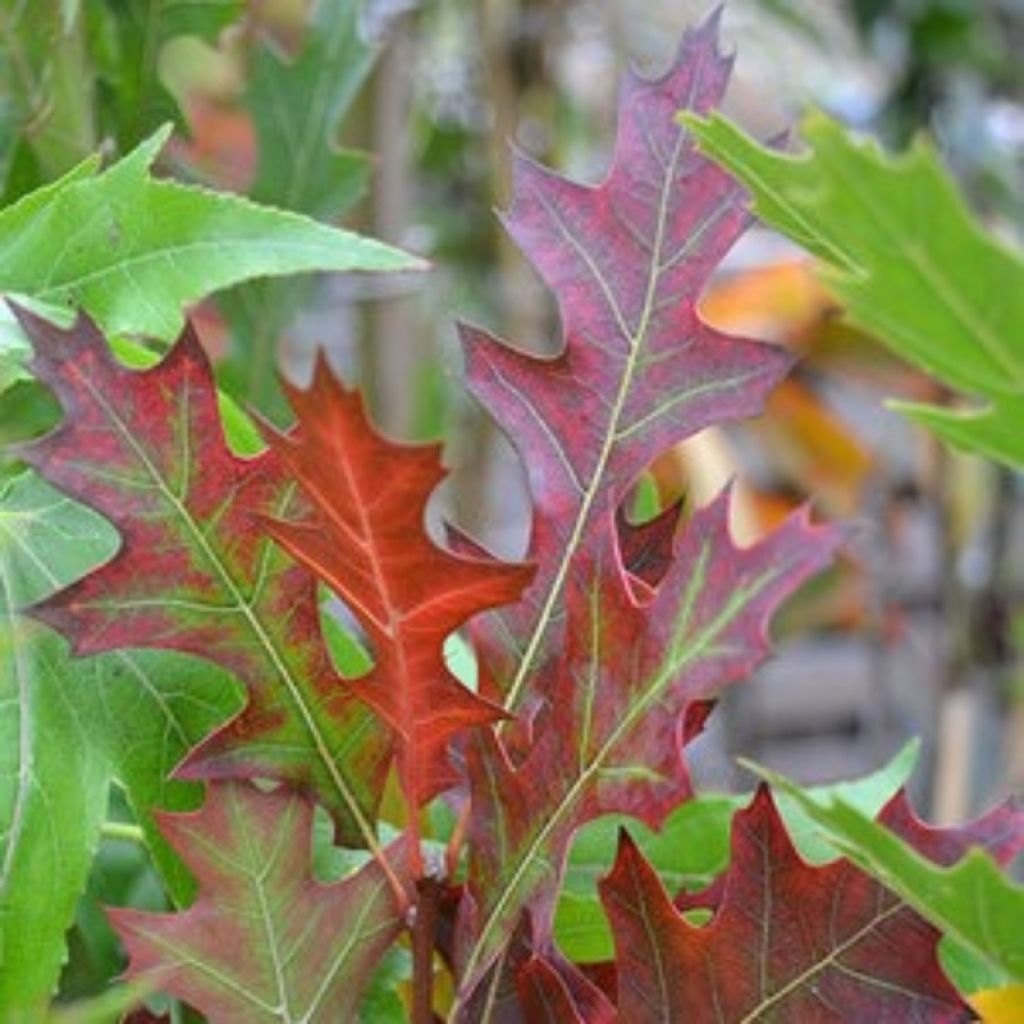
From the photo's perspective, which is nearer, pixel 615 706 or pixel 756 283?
pixel 615 706

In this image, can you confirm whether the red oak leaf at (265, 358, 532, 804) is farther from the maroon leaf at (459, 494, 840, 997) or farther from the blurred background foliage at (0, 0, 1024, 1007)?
the blurred background foliage at (0, 0, 1024, 1007)

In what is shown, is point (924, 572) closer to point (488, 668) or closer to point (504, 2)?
point (504, 2)

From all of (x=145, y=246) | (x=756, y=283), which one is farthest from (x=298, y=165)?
(x=756, y=283)

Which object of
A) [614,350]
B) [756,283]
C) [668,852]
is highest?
[614,350]

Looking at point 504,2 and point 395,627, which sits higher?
point 395,627

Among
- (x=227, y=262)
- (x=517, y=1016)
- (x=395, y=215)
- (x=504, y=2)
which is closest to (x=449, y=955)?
(x=517, y=1016)

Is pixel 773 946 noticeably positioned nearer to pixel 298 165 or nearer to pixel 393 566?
pixel 393 566
